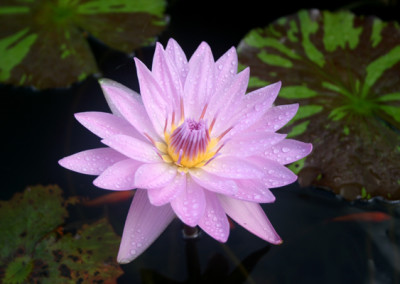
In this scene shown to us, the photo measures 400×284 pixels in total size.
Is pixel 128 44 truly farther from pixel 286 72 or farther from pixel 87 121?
pixel 87 121

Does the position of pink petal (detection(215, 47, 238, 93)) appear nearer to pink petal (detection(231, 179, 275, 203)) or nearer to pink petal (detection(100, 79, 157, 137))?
pink petal (detection(100, 79, 157, 137))

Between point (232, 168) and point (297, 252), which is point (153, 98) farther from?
point (297, 252)

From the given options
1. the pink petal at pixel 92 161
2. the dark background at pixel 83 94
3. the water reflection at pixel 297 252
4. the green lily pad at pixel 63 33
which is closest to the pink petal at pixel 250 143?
the pink petal at pixel 92 161

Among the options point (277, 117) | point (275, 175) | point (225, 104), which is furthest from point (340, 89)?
point (275, 175)

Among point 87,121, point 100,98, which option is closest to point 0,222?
point 87,121

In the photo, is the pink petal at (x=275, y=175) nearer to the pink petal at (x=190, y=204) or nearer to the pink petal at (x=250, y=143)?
the pink petal at (x=250, y=143)
